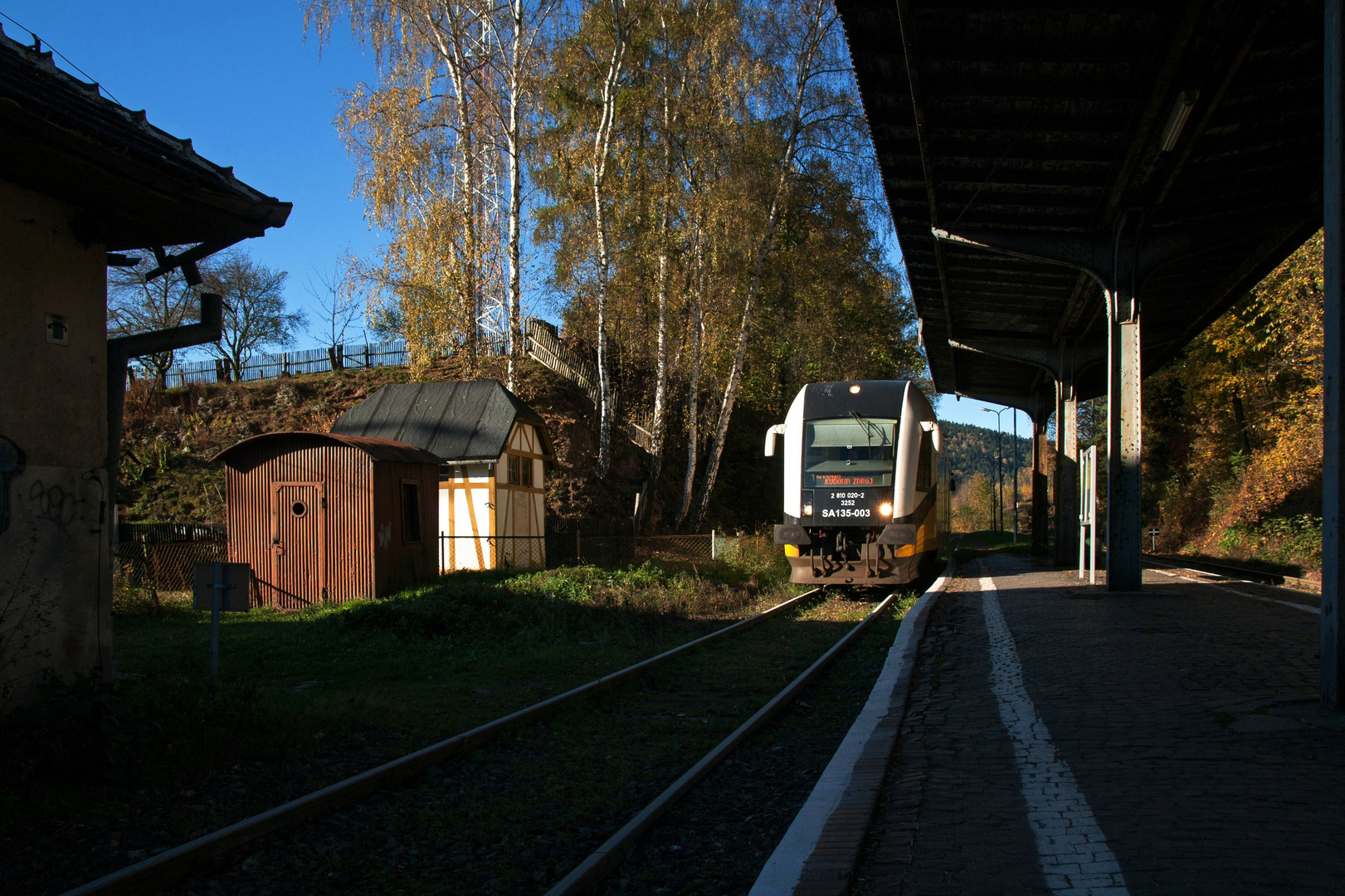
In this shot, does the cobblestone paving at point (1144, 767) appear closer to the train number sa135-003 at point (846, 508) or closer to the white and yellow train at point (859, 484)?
the white and yellow train at point (859, 484)

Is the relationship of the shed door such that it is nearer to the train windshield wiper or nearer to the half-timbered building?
the half-timbered building

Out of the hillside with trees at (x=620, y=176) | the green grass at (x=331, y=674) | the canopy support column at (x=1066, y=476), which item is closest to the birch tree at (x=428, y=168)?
the hillside with trees at (x=620, y=176)

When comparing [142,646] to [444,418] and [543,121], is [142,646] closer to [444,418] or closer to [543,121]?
[444,418]

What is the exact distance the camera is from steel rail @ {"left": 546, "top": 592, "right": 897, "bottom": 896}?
12.3 feet

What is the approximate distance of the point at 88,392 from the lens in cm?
680

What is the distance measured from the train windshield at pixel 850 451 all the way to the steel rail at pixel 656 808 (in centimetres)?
713

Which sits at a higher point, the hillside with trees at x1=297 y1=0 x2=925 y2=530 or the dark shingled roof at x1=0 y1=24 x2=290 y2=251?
the hillside with trees at x1=297 y1=0 x2=925 y2=530

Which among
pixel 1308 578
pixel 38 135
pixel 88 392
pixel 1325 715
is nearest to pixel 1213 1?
pixel 1325 715

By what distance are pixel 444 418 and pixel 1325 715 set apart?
742 inches

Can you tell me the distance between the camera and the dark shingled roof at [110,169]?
18.5 feet

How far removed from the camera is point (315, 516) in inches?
635

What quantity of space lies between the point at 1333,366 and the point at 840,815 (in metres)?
3.80

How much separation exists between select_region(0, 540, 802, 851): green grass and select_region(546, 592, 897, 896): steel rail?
2089 mm

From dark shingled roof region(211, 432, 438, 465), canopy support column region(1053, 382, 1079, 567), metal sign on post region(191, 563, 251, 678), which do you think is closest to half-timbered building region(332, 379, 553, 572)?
dark shingled roof region(211, 432, 438, 465)
